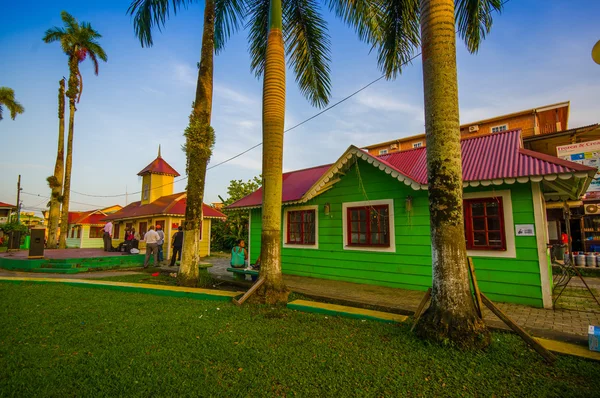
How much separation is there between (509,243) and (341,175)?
15.7 ft

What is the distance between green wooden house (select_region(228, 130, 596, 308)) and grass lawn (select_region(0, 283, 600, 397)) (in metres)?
3.21

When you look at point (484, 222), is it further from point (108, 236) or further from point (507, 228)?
point (108, 236)

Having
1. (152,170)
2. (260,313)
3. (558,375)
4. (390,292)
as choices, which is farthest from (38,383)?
(152,170)

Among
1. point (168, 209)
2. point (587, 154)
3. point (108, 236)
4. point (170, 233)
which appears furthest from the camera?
point (108, 236)

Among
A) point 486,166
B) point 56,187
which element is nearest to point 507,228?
point 486,166

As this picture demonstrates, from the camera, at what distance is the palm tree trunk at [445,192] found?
3.80 metres

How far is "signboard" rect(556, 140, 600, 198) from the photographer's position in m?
15.8

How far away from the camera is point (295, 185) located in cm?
1177

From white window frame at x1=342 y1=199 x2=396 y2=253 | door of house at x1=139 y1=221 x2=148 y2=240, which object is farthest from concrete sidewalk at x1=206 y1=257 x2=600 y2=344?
Answer: door of house at x1=139 y1=221 x2=148 y2=240

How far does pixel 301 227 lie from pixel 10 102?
105 ft

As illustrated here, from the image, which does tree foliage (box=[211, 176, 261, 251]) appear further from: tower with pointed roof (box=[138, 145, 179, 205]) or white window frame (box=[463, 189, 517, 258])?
white window frame (box=[463, 189, 517, 258])

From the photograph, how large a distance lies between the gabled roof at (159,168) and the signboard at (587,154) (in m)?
25.9

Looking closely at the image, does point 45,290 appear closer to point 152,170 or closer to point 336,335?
point 336,335

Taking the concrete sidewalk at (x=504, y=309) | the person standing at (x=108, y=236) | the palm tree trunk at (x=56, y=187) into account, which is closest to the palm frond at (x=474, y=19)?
the concrete sidewalk at (x=504, y=309)
